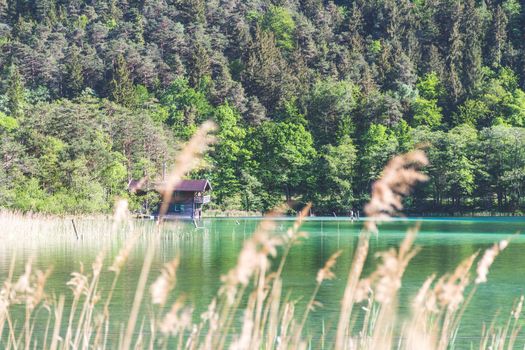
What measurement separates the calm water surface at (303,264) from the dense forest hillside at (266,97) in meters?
13.7

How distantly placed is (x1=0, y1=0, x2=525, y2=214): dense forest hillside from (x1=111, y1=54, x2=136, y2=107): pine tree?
16 centimetres

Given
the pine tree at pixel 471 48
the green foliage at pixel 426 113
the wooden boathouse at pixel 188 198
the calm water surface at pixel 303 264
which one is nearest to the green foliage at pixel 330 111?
the green foliage at pixel 426 113

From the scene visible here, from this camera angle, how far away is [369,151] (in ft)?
258

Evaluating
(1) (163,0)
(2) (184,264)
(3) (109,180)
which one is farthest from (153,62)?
(2) (184,264)

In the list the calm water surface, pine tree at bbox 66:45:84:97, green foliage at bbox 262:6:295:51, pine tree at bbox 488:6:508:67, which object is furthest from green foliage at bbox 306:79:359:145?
the calm water surface

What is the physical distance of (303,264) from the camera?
27.6 metres

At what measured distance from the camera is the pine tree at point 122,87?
288ft

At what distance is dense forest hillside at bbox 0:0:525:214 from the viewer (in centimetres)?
5875

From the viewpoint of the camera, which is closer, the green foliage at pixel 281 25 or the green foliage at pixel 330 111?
the green foliage at pixel 330 111

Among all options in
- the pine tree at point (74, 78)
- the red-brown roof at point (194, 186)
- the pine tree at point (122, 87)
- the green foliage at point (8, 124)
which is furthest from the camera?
the pine tree at point (74, 78)

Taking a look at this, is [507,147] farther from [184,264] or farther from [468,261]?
[468,261]

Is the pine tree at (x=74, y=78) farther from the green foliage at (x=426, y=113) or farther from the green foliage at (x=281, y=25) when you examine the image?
the green foliage at (x=281, y=25)

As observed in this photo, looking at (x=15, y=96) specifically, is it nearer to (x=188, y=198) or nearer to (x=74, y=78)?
(x=74, y=78)

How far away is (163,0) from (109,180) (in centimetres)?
8110
